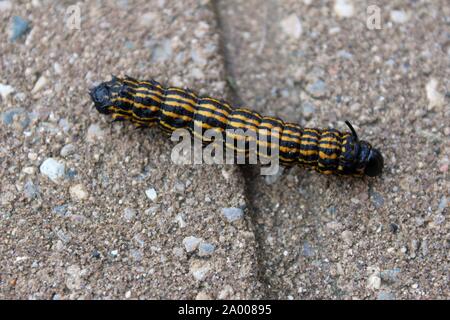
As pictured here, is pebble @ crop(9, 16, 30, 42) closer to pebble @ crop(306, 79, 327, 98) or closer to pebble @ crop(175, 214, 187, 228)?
pebble @ crop(175, 214, 187, 228)

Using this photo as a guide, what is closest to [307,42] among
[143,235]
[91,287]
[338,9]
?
[338,9]

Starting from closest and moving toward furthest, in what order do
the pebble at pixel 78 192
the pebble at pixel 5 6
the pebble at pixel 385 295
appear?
the pebble at pixel 385 295 < the pebble at pixel 78 192 < the pebble at pixel 5 6

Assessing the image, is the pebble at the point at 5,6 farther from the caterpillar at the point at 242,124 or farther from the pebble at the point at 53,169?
the pebble at the point at 53,169

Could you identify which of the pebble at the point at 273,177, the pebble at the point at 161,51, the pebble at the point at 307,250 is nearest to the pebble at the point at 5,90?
the pebble at the point at 161,51

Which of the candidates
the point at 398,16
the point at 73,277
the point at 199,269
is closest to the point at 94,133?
the point at 73,277

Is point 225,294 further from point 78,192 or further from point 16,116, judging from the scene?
point 16,116
